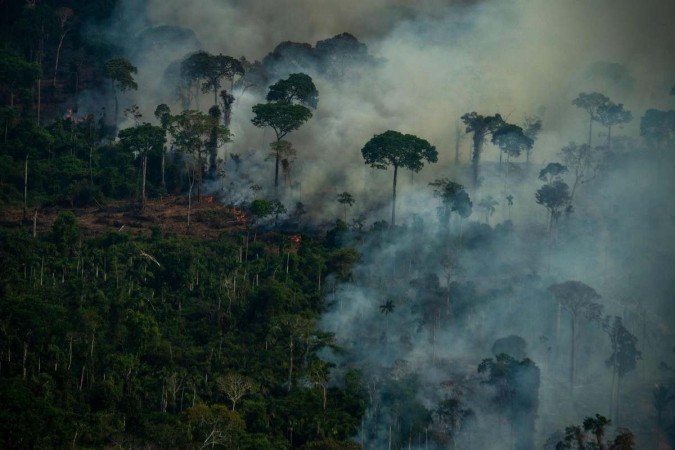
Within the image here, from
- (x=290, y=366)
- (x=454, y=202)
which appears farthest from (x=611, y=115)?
(x=290, y=366)

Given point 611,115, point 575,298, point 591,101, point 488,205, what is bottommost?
point 575,298

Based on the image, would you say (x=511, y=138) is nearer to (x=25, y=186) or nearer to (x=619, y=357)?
(x=619, y=357)

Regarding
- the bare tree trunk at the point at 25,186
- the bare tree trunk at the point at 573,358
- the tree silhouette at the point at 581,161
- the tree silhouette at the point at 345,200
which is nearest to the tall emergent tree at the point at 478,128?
the tree silhouette at the point at 581,161

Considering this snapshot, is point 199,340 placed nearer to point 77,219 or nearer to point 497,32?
point 77,219

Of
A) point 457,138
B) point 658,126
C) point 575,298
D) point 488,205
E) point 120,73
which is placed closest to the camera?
point 575,298

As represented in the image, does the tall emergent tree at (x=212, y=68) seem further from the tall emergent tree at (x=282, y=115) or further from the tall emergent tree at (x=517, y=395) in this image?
the tall emergent tree at (x=517, y=395)

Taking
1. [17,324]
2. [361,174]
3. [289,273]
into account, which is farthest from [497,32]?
[17,324]

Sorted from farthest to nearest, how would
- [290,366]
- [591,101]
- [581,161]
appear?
[591,101]
[581,161]
[290,366]
